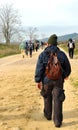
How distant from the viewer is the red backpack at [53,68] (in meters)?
8.80

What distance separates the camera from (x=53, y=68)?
880 centimetres

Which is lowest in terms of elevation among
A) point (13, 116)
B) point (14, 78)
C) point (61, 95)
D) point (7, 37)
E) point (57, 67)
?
point (7, 37)

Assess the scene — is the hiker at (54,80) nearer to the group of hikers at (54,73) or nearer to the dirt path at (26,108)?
the group of hikers at (54,73)

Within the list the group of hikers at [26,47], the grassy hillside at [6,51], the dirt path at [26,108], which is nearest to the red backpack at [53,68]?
the dirt path at [26,108]

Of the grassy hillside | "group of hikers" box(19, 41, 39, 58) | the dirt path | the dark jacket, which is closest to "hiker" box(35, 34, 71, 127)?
the dark jacket

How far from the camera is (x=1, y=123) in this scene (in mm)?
9148

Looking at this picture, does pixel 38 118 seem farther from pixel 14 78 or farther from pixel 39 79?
pixel 14 78

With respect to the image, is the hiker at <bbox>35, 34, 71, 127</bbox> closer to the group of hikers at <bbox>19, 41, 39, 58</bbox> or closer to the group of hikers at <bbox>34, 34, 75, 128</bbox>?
the group of hikers at <bbox>34, 34, 75, 128</bbox>

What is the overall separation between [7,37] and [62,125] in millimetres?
101769

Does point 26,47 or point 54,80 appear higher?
point 54,80

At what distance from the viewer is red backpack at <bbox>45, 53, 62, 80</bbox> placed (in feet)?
28.9

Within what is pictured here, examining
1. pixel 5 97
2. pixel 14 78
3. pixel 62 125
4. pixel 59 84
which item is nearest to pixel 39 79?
pixel 59 84

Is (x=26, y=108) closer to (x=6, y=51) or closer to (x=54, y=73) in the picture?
(x=54, y=73)

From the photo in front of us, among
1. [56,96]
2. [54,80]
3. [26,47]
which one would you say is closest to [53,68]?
[54,80]
